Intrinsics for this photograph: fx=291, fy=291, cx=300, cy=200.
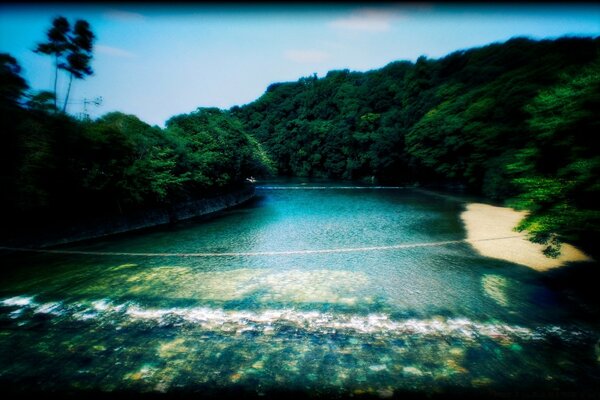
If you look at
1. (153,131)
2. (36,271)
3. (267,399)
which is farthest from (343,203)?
(267,399)

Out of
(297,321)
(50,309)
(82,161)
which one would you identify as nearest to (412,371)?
(297,321)

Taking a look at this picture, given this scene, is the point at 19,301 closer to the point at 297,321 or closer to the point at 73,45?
the point at 297,321

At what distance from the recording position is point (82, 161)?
1294cm

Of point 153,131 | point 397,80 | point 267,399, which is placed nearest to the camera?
point 267,399

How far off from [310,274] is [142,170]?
1109 centimetres

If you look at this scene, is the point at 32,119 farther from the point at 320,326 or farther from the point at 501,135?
the point at 501,135

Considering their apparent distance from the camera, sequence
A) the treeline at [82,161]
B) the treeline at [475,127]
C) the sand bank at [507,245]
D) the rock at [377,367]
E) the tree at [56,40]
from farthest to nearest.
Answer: the tree at [56,40]
the treeline at [82,161]
the sand bank at [507,245]
the treeline at [475,127]
the rock at [377,367]

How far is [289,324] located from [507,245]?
9.93 meters

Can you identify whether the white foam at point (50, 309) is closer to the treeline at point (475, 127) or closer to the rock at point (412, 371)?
the rock at point (412, 371)

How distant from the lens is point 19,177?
10359 mm

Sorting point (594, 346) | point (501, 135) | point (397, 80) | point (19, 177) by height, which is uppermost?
point (397, 80)

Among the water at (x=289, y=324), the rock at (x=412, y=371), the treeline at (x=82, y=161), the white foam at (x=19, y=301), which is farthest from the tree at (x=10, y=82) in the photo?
the rock at (x=412, y=371)

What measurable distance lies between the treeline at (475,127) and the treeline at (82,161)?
1560 centimetres

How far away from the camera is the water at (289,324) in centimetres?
456
